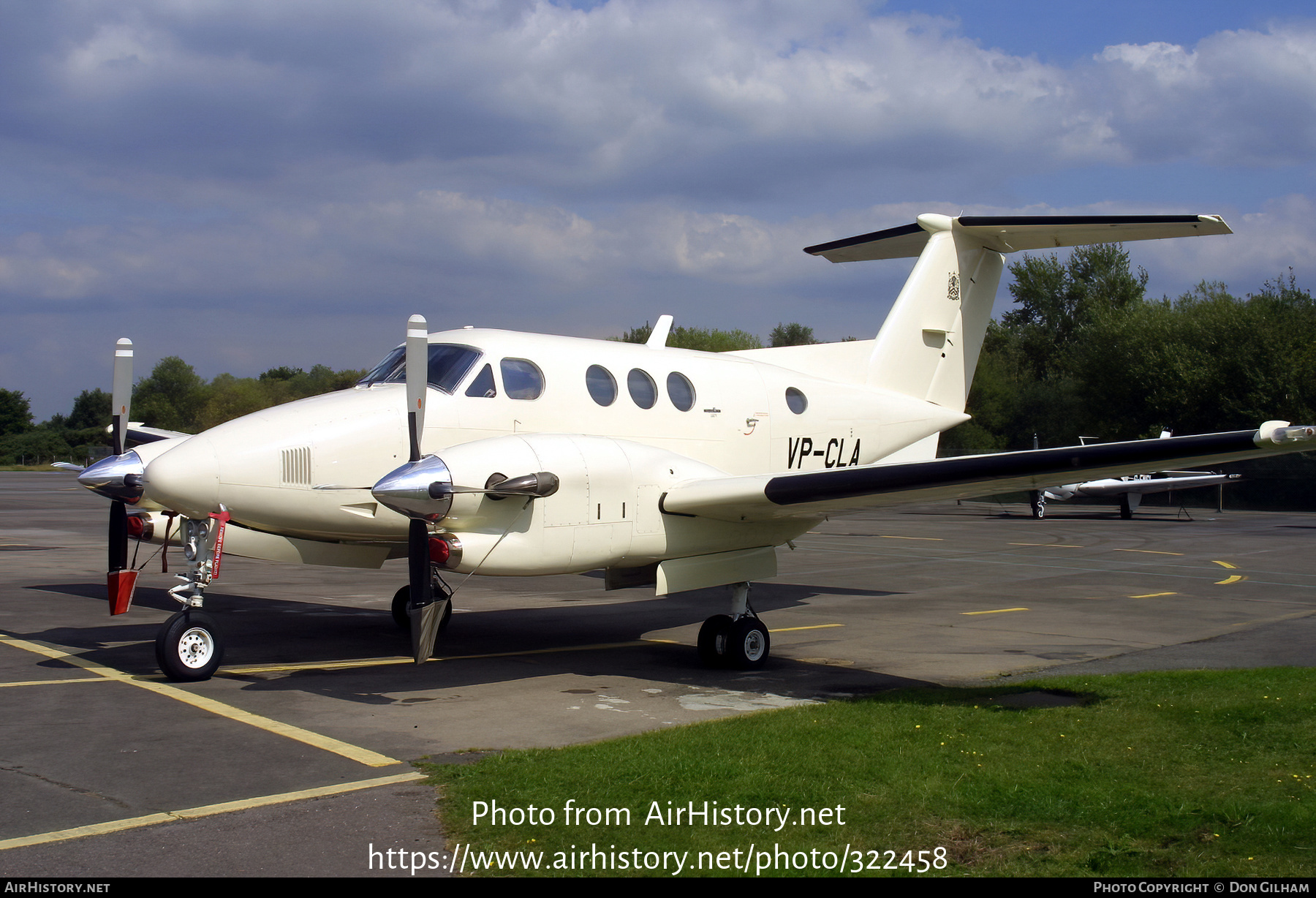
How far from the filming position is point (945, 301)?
13906 mm

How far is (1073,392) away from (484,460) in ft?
171

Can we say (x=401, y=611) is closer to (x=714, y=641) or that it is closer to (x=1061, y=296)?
(x=714, y=641)

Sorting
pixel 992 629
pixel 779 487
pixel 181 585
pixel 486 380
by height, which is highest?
pixel 486 380

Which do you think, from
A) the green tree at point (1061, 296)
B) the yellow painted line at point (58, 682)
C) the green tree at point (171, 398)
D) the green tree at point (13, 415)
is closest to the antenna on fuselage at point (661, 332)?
the yellow painted line at point (58, 682)

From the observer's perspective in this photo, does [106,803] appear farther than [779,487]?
No

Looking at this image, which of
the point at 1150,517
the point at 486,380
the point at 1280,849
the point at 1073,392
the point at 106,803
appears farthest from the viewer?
the point at 1073,392

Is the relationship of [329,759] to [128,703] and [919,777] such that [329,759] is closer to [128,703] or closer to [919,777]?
[128,703]

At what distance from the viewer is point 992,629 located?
12.1m

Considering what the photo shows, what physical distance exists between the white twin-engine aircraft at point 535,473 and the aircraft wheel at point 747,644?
0.06 ft

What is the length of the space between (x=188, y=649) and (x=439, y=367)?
10.8 feet

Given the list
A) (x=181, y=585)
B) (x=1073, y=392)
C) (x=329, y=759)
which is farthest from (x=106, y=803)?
(x=1073, y=392)

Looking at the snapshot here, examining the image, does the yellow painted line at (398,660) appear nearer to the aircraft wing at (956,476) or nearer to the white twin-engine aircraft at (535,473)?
the white twin-engine aircraft at (535,473)

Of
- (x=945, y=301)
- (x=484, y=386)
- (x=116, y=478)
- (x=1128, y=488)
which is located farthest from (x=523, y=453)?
(x=1128, y=488)

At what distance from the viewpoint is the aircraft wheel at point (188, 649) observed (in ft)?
27.0
